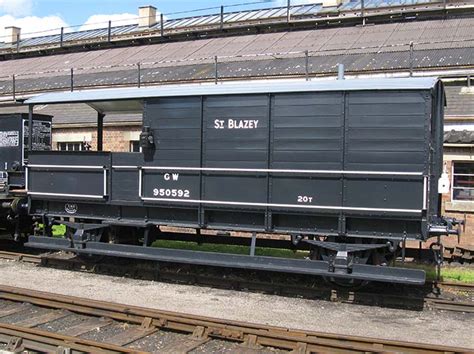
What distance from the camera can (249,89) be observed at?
8.77 meters

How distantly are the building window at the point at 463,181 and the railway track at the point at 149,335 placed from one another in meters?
8.59

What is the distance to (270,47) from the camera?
2430 cm

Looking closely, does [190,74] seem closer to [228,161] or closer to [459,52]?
[459,52]

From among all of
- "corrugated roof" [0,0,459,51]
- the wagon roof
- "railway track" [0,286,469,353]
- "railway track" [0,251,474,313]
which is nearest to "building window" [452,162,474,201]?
"railway track" [0,251,474,313]

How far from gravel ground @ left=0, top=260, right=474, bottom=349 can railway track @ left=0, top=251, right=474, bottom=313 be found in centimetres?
23

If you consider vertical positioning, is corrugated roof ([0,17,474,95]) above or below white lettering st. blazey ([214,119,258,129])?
above

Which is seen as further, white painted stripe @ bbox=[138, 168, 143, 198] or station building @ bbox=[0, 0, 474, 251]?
station building @ bbox=[0, 0, 474, 251]

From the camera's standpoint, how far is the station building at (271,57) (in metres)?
14.9

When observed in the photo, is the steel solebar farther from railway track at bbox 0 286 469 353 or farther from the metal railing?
the metal railing

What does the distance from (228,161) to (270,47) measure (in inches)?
649

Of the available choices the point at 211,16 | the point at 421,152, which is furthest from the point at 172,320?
the point at 211,16

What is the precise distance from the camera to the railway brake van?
7.91m

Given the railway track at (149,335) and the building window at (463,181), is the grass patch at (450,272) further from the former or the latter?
the railway track at (149,335)

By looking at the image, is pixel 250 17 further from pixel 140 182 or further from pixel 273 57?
pixel 140 182
